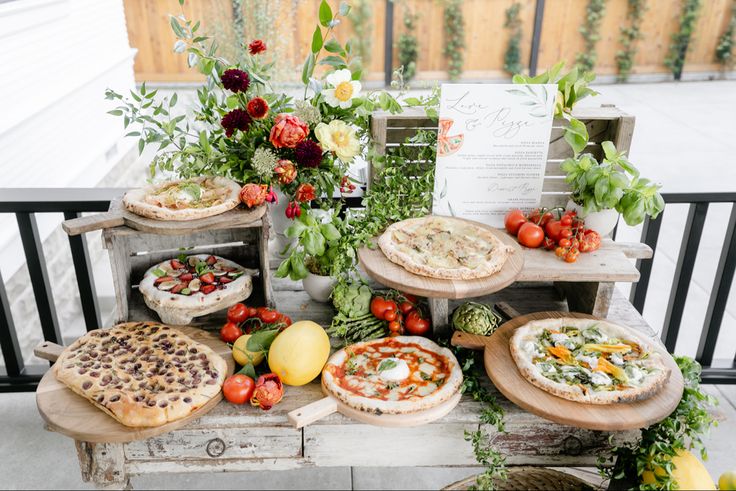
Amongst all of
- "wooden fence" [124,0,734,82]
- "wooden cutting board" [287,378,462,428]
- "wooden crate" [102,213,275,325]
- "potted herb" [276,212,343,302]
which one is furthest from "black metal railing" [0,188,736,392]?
"wooden fence" [124,0,734,82]

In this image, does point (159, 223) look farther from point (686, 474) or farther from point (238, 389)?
point (686, 474)

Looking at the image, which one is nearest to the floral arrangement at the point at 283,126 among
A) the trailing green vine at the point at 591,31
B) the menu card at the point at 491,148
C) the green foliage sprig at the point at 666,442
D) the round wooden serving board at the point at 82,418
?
the menu card at the point at 491,148

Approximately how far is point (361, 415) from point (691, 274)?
5.54ft

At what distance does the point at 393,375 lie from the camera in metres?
1.58

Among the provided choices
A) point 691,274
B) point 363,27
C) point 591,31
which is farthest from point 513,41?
point 691,274

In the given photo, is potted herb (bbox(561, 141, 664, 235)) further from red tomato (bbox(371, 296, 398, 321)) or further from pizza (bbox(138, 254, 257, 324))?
pizza (bbox(138, 254, 257, 324))

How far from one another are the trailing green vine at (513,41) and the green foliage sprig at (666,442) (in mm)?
8667

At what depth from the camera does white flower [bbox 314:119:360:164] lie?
1735 millimetres

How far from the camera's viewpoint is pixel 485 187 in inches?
75.5

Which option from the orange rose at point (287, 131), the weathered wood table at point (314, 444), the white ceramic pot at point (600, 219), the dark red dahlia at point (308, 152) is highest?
the orange rose at point (287, 131)

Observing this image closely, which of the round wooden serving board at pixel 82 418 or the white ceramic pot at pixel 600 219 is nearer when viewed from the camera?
the round wooden serving board at pixel 82 418

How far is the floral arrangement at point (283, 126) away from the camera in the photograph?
1.69 m

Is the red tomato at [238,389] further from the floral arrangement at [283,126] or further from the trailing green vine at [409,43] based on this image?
the trailing green vine at [409,43]

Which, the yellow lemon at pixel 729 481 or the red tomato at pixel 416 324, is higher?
the red tomato at pixel 416 324
